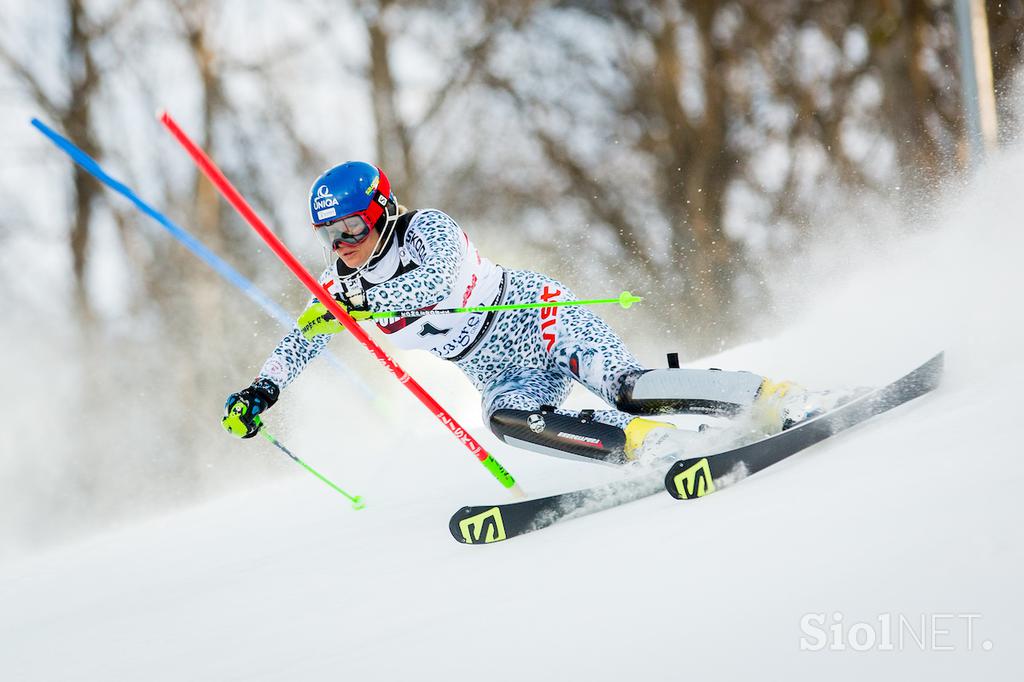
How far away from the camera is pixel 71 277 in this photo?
11086 millimetres

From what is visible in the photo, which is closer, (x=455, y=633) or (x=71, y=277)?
(x=455, y=633)

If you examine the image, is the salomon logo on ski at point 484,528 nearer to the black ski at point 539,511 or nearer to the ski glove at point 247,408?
the black ski at point 539,511

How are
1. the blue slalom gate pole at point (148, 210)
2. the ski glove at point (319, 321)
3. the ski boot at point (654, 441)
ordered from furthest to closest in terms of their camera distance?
1. the ski glove at point (319, 321)
2. the ski boot at point (654, 441)
3. the blue slalom gate pole at point (148, 210)

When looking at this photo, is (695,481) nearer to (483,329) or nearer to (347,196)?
(483,329)

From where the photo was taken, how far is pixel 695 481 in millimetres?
2297

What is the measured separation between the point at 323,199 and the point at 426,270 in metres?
0.40

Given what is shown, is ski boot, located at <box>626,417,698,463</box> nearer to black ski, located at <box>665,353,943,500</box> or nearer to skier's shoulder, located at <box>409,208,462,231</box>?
black ski, located at <box>665,353,943,500</box>

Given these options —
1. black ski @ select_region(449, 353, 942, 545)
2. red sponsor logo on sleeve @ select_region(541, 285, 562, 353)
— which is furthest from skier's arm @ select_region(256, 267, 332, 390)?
black ski @ select_region(449, 353, 942, 545)

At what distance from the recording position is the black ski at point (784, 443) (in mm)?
2295

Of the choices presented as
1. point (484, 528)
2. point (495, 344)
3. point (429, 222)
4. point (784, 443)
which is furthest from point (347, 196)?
point (784, 443)

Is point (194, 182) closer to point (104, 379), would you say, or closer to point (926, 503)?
point (104, 379)

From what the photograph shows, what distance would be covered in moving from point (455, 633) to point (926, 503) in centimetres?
89

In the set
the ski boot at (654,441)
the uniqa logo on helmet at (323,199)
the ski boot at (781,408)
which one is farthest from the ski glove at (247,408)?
the ski boot at (781,408)

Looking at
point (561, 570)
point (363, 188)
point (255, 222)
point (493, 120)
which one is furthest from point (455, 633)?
point (493, 120)
